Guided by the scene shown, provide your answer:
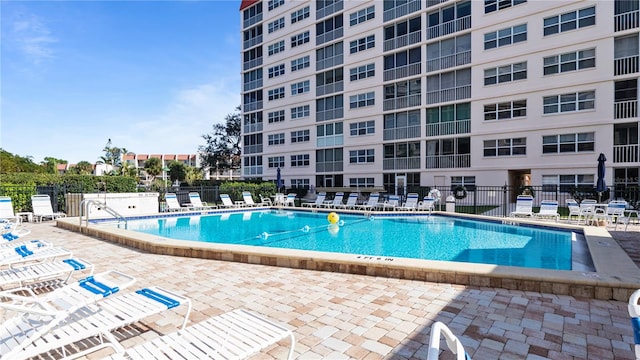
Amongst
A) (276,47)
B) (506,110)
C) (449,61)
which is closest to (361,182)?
(449,61)

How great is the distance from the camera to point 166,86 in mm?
28250

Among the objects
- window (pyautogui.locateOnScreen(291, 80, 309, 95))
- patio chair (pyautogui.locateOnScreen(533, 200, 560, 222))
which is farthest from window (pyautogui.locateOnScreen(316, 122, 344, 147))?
patio chair (pyautogui.locateOnScreen(533, 200, 560, 222))

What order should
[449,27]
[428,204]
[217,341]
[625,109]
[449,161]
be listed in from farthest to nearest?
[449,161], [449,27], [625,109], [428,204], [217,341]

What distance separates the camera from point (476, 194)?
23.0m

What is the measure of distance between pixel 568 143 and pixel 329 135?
18.5 m

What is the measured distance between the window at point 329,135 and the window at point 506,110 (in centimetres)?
1232

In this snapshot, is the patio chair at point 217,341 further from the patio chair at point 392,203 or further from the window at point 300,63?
the window at point 300,63

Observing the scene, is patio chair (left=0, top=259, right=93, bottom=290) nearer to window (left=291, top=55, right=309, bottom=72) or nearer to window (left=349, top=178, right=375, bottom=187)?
window (left=349, top=178, right=375, bottom=187)

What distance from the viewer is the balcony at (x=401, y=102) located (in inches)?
1088

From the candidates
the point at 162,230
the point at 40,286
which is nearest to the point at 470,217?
the point at 162,230

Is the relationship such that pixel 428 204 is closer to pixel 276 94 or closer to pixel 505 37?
pixel 505 37

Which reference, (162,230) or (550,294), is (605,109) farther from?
(162,230)

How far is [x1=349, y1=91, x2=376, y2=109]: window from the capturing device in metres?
30.0

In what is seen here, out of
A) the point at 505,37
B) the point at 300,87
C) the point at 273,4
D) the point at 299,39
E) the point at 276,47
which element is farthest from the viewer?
the point at 273,4
